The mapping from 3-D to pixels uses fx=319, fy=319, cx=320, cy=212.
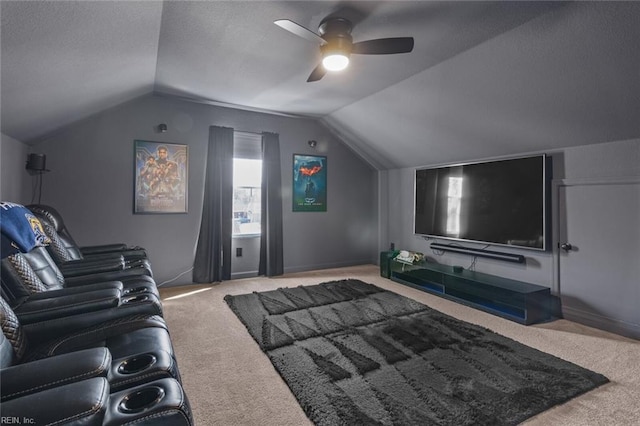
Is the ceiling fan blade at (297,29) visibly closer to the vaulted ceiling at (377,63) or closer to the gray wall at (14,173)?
the vaulted ceiling at (377,63)

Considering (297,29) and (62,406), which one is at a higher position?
(297,29)

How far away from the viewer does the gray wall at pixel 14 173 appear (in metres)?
2.86

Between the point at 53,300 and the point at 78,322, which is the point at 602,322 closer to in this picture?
the point at 78,322

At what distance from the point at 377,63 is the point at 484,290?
2.64 meters

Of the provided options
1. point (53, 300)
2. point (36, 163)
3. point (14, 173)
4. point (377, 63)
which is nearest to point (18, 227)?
point (53, 300)

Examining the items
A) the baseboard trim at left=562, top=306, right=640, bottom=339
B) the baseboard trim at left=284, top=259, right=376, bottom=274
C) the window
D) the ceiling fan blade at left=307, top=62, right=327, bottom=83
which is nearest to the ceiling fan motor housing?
the ceiling fan blade at left=307, top=62, right=327, bottom=83

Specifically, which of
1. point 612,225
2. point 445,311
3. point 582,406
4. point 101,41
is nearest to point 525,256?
point 612,225

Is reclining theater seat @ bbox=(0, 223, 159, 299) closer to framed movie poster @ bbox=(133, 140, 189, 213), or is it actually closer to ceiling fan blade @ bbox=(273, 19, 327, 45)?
framed movie poster @ bbox=(133, 140, 189, 213)

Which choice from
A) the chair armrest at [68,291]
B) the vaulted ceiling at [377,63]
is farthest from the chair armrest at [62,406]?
the vaulted ceiling at [377,63]

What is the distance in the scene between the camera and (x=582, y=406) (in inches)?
72.9

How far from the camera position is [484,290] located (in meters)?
3.47

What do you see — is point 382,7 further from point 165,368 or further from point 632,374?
point 632,374

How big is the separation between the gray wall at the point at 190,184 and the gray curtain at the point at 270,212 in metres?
0.20

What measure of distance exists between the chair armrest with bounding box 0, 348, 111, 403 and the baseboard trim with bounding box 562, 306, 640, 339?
3913mm
